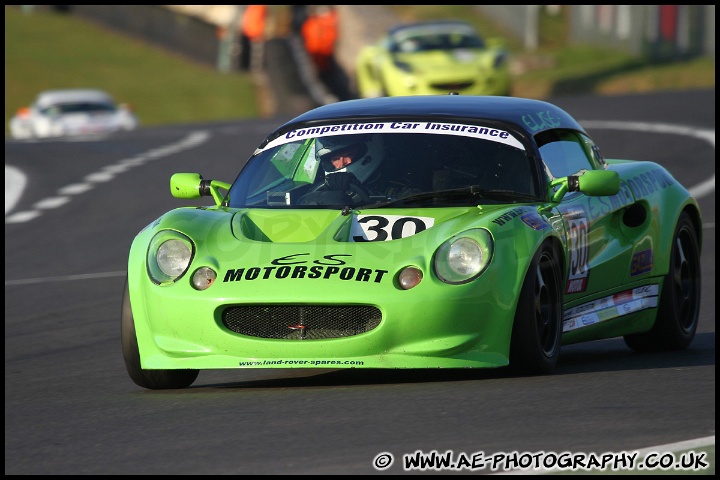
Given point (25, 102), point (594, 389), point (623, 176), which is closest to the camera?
point (594, 389)

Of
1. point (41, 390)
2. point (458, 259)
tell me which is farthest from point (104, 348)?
point (458, 259)

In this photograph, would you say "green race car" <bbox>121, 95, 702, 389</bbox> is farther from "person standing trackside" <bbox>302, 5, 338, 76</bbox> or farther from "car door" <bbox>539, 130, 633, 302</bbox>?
"person standing trackside" <bbox>302, 5, 338, 76</bbox>

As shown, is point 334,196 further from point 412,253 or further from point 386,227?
point 412,253

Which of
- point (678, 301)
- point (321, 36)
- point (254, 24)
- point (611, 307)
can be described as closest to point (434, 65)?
point (678, 301)

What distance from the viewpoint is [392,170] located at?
25.9 ft

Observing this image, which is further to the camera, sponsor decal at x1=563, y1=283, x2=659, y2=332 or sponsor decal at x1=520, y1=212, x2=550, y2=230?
sponsor decal at x1=563, y1=283, x2=659, y2=332

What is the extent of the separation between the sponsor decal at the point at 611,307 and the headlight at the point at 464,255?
842 mm

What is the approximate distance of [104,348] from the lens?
907 cm

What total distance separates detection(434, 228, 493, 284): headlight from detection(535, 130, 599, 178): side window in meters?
1.26

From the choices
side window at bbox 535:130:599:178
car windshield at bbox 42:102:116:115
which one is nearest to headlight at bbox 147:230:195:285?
side window at bbox 535:130:599:178

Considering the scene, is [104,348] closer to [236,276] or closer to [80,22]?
[236,276]

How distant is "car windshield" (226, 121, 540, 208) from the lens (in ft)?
25.3

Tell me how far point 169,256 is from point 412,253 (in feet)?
3.57

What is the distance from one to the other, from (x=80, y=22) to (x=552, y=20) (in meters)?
21.5
